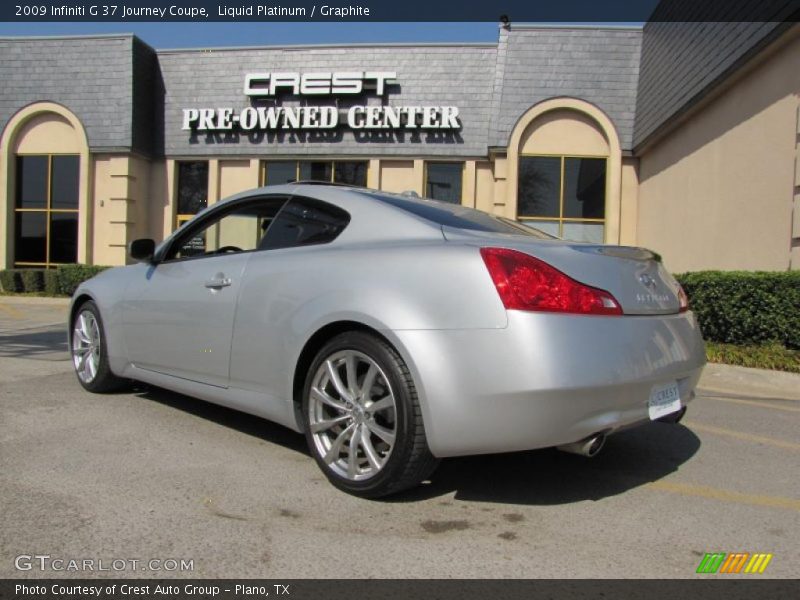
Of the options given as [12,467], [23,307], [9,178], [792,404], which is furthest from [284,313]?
[9,178]

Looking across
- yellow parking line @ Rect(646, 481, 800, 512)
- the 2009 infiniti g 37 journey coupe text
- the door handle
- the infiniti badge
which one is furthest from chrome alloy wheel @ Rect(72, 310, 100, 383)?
yellow parking line @ Rect(646, 481, 800, 512)

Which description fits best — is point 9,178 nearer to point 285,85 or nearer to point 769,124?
point 285,85

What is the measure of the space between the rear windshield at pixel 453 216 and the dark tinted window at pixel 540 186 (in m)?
11.7

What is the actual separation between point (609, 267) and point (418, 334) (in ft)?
3.20

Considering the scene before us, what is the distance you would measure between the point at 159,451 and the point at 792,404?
17.9 feet

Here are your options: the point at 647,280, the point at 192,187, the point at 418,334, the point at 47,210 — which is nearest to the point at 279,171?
the point at 192,187

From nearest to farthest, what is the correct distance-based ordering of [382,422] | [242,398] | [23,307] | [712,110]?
[382,422], [242,398], [712,110], [23,307]

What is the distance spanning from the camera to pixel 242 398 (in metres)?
3.66

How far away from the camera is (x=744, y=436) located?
455 cm

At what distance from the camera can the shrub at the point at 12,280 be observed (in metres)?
16.6

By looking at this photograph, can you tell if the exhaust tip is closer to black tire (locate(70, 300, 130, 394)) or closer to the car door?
the car door

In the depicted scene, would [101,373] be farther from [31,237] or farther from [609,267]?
[31,237]

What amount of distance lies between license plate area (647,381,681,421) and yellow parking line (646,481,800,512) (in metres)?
0.47

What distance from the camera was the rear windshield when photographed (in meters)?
3.44
